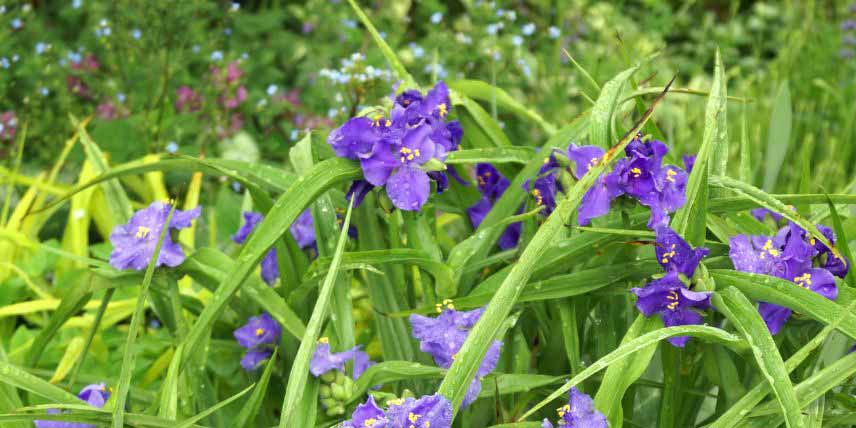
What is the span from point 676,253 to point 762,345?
5.3 inches

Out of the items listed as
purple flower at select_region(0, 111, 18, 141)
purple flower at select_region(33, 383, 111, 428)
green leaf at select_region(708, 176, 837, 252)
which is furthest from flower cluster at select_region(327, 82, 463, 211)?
purple flower at select_region(0, 111, 18, 141)

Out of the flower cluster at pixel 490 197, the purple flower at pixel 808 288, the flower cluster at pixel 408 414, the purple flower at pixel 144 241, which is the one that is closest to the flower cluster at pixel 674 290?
the purple flower at pixel 808 288

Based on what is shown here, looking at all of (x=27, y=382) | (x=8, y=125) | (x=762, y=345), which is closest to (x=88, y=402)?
(x=27, y=382)

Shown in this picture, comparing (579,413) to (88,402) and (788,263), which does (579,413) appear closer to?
(788,263)

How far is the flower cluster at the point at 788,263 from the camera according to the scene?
3.47 ft

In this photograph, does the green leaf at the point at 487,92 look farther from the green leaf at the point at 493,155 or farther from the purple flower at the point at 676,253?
the purple flower at the point at 676,253

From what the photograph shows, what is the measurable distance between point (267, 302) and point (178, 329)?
0.46 ft

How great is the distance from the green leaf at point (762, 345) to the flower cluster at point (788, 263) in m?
0.07

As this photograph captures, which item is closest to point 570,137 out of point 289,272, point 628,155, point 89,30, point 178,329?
point 628,155

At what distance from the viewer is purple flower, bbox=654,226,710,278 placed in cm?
98

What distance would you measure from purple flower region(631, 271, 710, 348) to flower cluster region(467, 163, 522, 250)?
1.25 ft

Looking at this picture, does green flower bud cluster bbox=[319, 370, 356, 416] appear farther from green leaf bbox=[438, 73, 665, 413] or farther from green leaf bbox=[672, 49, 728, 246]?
green leaf bbox=[672, 49, 728, 246]

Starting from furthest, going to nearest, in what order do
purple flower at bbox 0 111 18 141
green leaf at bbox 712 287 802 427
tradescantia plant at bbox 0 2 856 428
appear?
purple flower at bbox 0 111 18 141 → tradescantia plant at bbox 0 2 856 428 → green leaf at bbox 712 287 802 427

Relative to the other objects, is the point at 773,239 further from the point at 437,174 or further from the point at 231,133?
the point at 231,133
